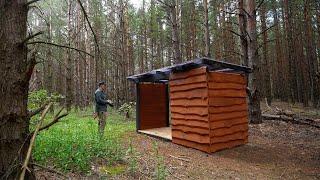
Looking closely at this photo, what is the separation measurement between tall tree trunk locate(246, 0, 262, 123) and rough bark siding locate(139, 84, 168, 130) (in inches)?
151

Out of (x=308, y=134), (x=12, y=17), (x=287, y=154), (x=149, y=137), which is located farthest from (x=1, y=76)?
(x=308, y=134)

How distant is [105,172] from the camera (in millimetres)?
5891

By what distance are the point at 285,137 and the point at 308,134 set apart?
1079 mm

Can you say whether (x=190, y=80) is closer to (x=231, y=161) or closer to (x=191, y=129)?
(x=191, y=129)


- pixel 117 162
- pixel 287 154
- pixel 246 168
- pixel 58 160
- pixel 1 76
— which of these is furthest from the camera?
pixel 287 154

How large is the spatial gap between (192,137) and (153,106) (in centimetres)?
441

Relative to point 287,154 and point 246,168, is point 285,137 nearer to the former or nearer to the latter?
point 287,154

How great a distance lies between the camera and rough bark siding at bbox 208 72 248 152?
8938 mm

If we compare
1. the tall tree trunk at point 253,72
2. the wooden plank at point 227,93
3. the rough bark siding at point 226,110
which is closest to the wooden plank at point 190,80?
the rough bark siding at point 226,110

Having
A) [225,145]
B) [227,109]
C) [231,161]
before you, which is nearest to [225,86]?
[227,109]

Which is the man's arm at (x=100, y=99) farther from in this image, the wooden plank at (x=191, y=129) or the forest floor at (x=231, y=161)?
the wooden plank at (x=191, y=129)

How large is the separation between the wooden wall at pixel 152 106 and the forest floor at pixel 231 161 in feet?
5.97

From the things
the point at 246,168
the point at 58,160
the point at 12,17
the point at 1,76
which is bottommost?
the point at 246,168

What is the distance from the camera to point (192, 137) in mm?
9461
